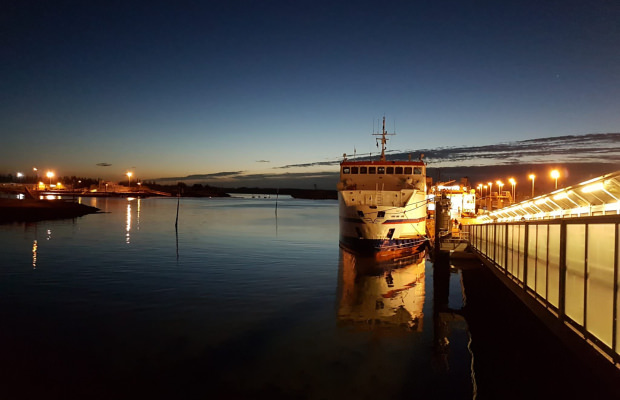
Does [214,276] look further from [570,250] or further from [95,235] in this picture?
[95,235]

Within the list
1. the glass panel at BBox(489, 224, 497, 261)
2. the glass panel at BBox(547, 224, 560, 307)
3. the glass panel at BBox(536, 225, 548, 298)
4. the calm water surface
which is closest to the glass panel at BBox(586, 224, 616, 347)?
the glass panel at BBox(547, 224, 560, 307)

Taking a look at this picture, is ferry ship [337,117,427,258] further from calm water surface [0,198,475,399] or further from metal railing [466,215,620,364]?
metal railing [466,215,620,364]

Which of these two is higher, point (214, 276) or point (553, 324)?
point (553, 324)

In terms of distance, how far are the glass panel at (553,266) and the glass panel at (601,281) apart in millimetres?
1797

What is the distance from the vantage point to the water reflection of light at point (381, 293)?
1914 centimetres

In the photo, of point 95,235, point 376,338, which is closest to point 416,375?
point 376,338

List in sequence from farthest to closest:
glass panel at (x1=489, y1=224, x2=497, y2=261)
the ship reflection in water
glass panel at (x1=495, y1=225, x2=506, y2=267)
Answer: glass panel at (x1=489, y1=224, x2=497, y2=261) → glass panel at (x1=495, y1=225, x2=506, y2=267) → the ship reflection in water

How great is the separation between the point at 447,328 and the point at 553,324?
29.2 ft

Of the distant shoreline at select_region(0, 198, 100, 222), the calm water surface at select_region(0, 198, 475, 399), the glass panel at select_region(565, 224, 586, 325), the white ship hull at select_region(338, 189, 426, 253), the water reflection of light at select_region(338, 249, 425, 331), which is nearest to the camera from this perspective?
the glass panel at select_region(565, 224, 586, 325)

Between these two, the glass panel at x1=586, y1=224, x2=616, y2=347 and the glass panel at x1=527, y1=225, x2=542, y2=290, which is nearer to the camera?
the glass panel at x1=586, y1=224, x2=616, y2=347

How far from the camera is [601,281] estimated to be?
22.9ft

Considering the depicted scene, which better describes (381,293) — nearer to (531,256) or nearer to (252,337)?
(252,337)

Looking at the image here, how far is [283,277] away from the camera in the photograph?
28.1 meters

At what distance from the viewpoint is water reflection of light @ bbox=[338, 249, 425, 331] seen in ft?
62.8
